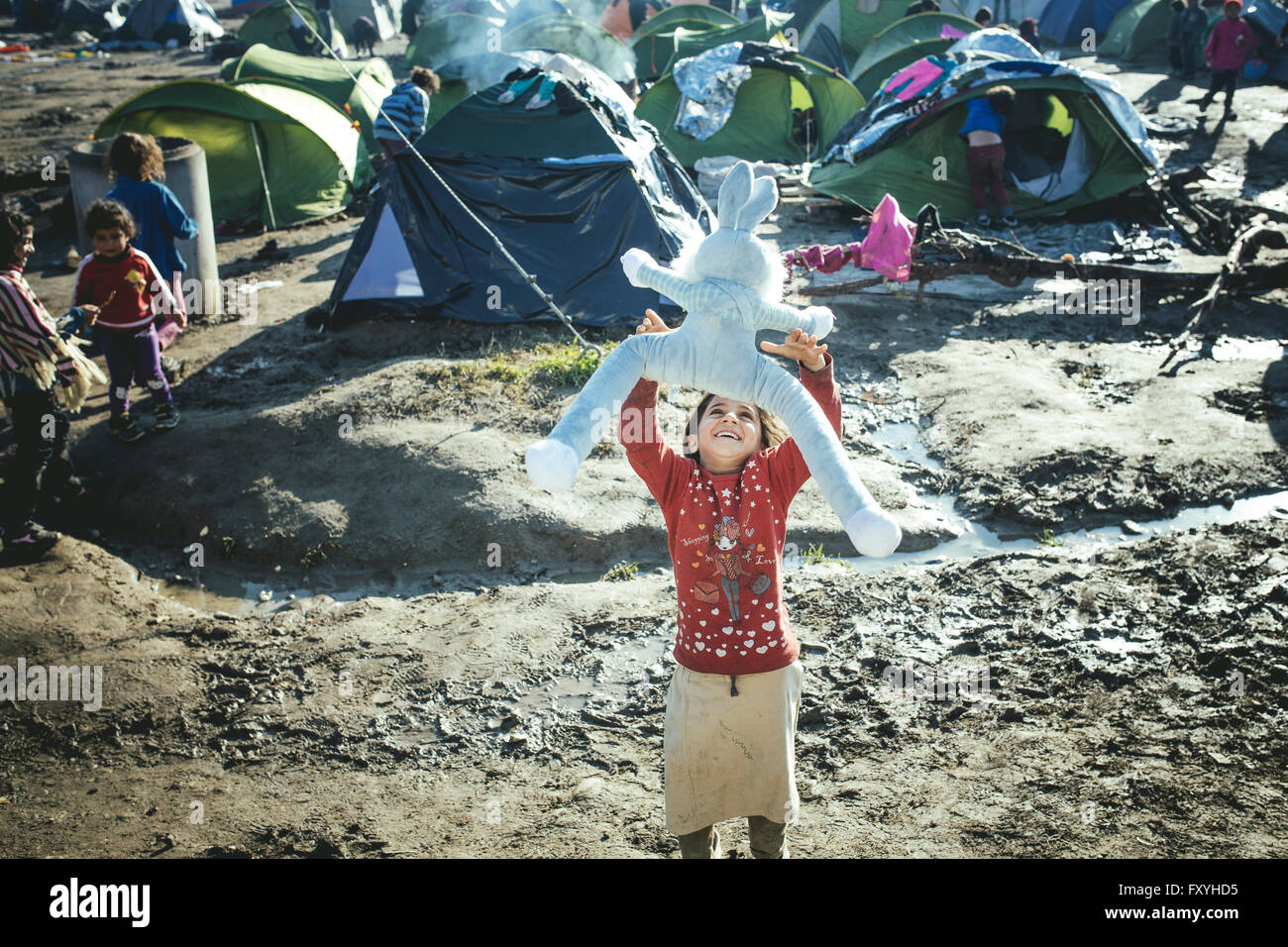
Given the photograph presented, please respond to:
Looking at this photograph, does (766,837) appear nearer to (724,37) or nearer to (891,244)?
(891,244)

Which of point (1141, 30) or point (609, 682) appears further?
point (1141, 30)

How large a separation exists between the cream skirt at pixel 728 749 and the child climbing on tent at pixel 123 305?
5.00 metres

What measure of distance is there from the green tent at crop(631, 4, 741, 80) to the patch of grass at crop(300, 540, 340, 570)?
1351cm

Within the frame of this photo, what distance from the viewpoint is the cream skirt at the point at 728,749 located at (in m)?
2.74

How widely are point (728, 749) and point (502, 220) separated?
669 cm

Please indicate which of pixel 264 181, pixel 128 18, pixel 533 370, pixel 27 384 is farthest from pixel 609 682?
pixel 128 18

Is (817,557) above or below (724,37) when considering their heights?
below

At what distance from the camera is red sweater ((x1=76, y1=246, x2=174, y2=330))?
6.06 metres

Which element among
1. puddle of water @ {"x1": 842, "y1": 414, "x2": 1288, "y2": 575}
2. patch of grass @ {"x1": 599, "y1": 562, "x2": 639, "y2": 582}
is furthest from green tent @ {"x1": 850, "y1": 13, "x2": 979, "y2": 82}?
patch of grass @ {"x1": 599, "y1": 562, "x2": 639, "y2": 582}

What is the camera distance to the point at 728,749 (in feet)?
9.03

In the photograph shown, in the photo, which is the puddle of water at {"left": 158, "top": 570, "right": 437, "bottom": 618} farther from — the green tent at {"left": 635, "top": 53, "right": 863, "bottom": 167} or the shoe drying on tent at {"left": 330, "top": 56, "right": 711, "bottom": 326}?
the green tent at {"left": 635, "top": 53, "right": 863, "bottom": 167}

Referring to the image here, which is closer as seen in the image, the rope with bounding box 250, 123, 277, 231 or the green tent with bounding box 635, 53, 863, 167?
the rope with bounding box 250, 123, 277, 231

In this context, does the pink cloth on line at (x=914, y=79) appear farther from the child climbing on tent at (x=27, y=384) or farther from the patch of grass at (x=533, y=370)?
the child climbing on tent at (x=27, y=384)

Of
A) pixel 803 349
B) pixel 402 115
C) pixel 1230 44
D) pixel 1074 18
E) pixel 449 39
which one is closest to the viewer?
pixel 803 349
